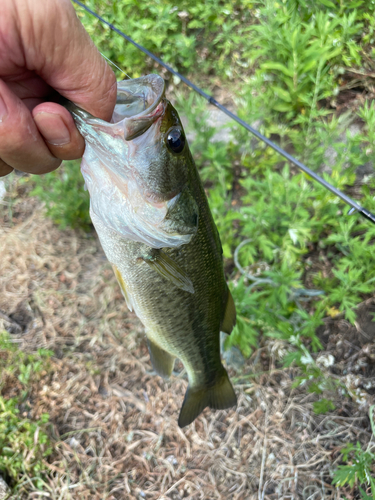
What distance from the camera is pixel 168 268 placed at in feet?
4.34

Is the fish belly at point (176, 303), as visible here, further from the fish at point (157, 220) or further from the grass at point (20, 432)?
the grass at point (20, 432)

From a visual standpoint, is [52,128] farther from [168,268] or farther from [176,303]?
[176,303]

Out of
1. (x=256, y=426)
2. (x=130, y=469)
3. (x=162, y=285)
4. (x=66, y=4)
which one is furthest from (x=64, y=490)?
(x=66, y=4)

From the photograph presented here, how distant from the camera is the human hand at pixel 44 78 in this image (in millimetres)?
962

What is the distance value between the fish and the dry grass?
101 cm

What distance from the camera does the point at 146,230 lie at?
1236 millimetres

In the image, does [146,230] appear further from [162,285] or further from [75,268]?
[75,268]

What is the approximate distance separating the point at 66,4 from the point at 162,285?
1.09 m

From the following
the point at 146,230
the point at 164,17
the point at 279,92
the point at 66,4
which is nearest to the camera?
the point at 66,4

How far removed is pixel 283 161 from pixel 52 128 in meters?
2.70

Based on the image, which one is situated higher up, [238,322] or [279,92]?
[279,92]

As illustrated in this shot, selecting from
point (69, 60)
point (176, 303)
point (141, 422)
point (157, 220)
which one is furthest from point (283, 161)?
point (141, 422)

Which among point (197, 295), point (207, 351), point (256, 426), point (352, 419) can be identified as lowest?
point (256, 426)

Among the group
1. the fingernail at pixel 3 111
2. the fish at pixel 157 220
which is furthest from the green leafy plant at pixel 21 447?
the fingernail at pixel 3 111
